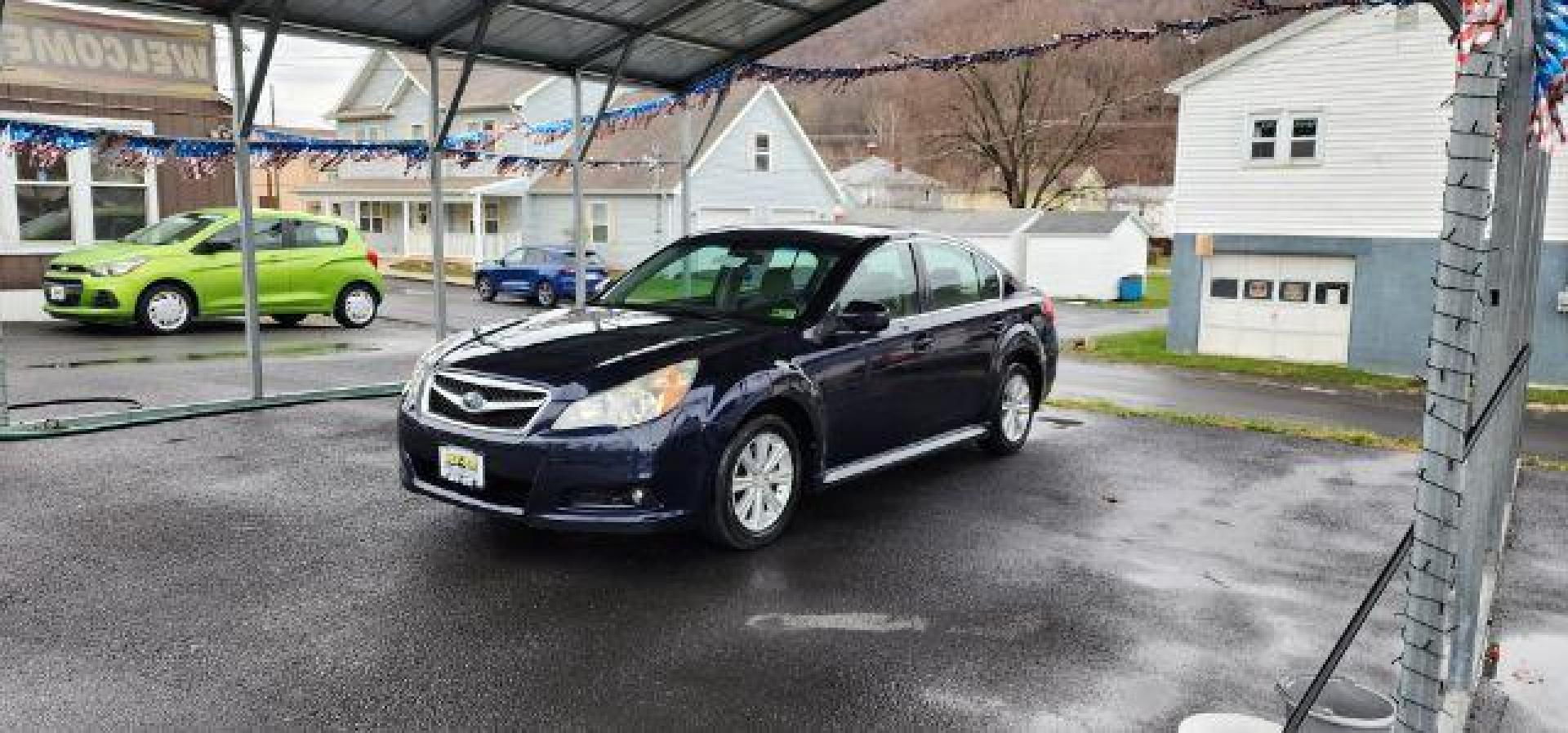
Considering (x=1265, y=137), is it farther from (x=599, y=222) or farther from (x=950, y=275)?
(x=599, y=222)

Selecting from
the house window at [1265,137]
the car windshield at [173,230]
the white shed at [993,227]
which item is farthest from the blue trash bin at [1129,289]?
the car windshield at [173,230]

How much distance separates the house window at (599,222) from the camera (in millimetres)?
34281

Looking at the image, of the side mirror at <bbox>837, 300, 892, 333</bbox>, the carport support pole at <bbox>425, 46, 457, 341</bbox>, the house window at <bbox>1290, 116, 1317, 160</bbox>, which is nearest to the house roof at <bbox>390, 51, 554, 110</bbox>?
the house window at <bbox>1290, 116, 1317, 160</bbox>

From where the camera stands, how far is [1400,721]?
2412 millimetres

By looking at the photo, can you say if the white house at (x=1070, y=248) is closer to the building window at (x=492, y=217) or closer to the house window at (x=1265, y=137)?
the building window at (x=492, y=217)

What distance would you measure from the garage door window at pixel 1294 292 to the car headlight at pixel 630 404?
15539 mm

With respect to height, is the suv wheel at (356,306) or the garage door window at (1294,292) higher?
the garage door window at (1294,292)

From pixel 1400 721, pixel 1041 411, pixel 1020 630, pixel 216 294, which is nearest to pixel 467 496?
pixel 1020 630

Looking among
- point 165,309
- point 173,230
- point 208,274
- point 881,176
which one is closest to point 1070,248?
point 208,274

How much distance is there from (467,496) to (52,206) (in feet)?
48.0

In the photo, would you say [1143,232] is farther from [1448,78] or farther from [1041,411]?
[1041,411]

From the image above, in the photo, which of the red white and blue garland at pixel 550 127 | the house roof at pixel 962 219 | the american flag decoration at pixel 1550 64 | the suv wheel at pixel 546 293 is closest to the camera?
the american flag decoration at pixel 1550 64

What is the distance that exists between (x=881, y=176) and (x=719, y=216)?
3394 cm

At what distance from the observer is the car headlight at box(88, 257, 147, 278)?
46.2 ft
